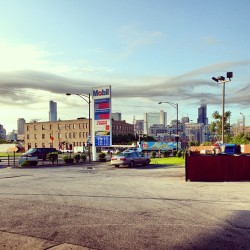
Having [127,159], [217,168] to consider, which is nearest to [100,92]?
[127,159]

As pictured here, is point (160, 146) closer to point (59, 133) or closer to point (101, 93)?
point (101, 93)

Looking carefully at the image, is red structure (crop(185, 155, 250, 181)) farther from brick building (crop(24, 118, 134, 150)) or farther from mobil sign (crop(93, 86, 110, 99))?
brick building (crop(24, 118, 134, 150))

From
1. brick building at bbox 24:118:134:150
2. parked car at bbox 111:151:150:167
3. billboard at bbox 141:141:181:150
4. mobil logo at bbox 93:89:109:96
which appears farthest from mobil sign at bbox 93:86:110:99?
brick building at bbox 24:118:134:150

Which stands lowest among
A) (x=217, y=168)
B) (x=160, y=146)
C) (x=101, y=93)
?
(x=160, y=146)

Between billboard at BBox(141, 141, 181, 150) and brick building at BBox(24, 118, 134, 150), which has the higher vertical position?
brick building at BBox(24, 118, 134, 150)

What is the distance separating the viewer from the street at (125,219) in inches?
298

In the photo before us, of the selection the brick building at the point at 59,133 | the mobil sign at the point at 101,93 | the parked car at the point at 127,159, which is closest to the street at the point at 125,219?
the parked car at the point at 127,159

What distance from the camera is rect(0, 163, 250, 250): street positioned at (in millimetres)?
7562

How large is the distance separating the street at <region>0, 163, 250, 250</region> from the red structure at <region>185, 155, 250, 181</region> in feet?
14.8

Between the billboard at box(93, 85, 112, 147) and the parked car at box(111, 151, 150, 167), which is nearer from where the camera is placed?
the parked car at box(111, 151, 150, 167)

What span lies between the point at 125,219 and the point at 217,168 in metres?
11.7

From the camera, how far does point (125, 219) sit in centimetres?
966

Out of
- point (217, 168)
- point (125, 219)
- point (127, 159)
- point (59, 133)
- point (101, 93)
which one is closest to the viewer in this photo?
point (125, 219)

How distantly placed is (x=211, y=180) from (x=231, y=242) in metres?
12.9
